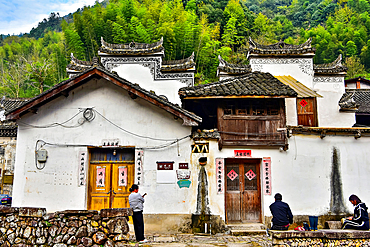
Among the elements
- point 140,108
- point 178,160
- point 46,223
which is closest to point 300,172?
point 178,160

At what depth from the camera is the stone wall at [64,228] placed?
6898 millimetres

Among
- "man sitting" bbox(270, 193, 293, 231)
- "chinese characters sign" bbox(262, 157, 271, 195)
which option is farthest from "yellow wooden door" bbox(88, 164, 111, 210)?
"man sitting" bbox(270, 193, 293, 231)

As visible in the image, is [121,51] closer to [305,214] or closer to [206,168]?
[206,168]

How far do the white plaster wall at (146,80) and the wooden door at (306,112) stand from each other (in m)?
8.12

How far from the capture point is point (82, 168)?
34.3 feet

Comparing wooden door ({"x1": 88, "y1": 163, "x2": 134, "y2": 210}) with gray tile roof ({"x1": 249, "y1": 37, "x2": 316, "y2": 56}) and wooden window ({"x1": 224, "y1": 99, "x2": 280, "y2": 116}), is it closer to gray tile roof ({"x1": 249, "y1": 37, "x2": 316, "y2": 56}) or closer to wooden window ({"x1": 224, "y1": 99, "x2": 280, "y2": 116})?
wooden window ({"x1": 224, "y1": 99, "x2": 280, "y2": 116})

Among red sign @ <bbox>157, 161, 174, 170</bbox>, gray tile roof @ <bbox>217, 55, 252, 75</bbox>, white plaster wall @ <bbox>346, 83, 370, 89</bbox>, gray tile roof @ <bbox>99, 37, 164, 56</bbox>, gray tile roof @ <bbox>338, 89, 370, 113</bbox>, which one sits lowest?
red sign @ <bbox>157, 161, 174, 170</bbox>

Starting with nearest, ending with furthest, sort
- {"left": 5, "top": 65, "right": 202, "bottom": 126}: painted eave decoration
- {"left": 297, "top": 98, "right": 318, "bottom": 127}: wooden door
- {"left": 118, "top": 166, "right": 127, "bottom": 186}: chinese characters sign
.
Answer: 1. {"left": 5, "top": 65, "right": 202, "bottom": 126}: painted eave decoration
2. {"left": 118, "top": 166, "right": 127, "bottom": 186}: chinese characters sign
3. {"left": 297, "top": 98, "right": 318, "bottom": 127}: wooden door

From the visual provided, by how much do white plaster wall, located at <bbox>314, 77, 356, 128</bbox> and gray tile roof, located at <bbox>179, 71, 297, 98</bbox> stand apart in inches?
255

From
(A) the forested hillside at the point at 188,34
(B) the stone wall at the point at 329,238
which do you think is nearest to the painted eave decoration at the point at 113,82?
(B) the stone wall at the point at 329,238

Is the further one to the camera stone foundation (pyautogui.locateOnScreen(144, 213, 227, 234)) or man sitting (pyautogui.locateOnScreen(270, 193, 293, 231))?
stone foundation (pyautogui.locateOnScreen(144, 213, 227, 234))

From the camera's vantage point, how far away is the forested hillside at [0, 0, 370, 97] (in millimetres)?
27906

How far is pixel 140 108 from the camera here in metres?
10.9

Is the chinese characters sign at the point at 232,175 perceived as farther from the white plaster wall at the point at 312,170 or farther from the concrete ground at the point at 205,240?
the concrete ground at the point at 205,240
